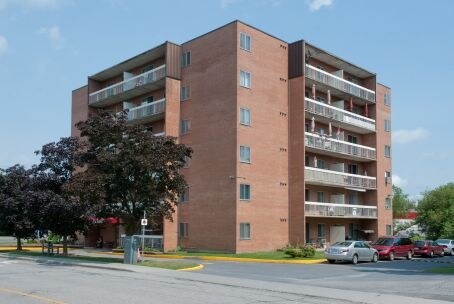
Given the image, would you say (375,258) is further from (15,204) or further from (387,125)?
(15,204)

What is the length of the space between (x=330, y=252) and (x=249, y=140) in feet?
37.6

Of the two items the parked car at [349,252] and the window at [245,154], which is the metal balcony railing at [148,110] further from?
the parked car at [349,252]

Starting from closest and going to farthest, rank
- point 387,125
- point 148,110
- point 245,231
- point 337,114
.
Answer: point 245,231
point 148,110
point 337,114
point 387,125

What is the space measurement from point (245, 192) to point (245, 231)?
9.29 ft

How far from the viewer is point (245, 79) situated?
40906mm

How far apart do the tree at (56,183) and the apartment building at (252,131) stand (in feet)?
27.7

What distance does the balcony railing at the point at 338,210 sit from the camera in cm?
4394

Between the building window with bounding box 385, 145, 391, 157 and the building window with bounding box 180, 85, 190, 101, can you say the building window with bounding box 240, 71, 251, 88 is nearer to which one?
the building window with bounding box 180, 85, 190, 101

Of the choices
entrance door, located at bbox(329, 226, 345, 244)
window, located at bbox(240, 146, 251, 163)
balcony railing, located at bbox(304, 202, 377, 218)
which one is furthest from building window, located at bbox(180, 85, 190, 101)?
entrance door, located at bbox(329, 226, 345, 244)

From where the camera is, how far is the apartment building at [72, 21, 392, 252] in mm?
40250

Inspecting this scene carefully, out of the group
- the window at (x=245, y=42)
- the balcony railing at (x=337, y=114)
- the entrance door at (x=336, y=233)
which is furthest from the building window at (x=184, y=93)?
the entrance door at (x=336, y=233)

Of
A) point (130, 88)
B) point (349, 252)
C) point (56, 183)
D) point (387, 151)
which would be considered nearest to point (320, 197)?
point (387, 151)

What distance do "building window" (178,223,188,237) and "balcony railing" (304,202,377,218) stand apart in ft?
31.2

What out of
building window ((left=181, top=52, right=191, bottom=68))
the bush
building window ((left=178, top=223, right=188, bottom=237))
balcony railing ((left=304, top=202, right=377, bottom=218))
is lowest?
the bush
